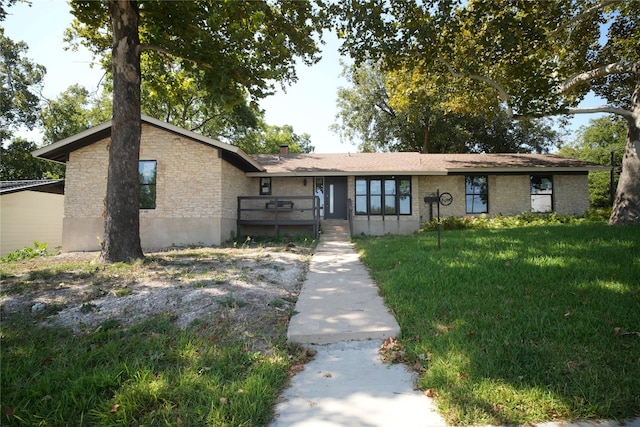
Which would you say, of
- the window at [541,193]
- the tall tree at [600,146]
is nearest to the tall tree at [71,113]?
the window at [541,193]

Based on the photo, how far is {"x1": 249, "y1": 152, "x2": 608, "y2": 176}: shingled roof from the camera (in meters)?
15.6

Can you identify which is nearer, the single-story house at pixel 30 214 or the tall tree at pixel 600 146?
the single-story house at pixel 30 214

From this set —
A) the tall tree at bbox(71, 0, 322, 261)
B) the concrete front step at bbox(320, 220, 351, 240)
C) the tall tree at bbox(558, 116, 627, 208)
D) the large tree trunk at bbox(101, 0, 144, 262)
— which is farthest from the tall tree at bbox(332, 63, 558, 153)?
the large tree trunk at bbox(101, 0, 144, 262)

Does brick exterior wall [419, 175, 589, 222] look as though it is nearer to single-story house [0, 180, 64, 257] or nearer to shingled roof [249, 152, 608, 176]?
shingled roof [249, 152, 608, 176]

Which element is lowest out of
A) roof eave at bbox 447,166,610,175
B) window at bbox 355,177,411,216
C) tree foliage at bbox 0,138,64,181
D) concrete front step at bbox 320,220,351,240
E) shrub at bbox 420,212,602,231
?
concrete front step at bbox 320,220,351,240

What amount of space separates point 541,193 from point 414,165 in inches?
265

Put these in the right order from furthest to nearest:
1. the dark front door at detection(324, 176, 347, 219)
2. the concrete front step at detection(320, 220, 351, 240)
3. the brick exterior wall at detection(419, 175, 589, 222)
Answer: the dark front door at detection(324, 176, 347, 219)
the brick exterior wall at detection(419, 175, 589, 222)
the concrete front step at detection(320, 220, 351, 240)

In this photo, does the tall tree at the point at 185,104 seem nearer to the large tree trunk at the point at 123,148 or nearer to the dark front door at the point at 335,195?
the large tree trunk at the point at 123,148

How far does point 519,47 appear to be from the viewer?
12234mm

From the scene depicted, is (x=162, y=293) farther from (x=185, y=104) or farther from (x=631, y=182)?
(x=185, y=104)

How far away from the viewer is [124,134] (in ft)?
27.4

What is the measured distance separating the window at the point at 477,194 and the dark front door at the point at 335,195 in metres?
6.18

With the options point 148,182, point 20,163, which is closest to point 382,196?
point 148,182

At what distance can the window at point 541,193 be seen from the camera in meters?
16.8
